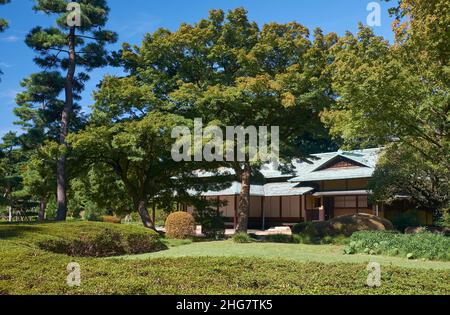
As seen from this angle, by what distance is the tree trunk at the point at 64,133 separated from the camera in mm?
23578

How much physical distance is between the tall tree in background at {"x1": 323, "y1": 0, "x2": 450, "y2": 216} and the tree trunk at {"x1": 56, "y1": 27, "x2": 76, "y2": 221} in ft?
47.2

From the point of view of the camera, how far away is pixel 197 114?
20891 millimetres

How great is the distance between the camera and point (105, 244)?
14.3 meters

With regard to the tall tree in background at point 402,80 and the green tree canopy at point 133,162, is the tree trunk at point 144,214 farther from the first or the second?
the tall tree in background at point 402,80

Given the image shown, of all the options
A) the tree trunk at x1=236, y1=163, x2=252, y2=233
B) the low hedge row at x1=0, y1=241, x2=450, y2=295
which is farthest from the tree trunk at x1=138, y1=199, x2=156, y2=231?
the low hedge row at x1=0, y1=241, x2=450, y2=295

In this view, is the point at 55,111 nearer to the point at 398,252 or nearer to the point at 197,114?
the point at 197,114

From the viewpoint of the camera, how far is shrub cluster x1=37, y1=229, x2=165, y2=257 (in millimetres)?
12078

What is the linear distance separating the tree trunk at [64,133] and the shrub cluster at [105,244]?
30.5ft

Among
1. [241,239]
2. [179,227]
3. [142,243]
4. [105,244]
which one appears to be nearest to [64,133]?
[179,227]

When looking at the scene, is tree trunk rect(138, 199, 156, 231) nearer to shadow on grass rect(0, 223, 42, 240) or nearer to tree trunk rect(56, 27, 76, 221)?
tree trunk rect(56, 27, 76, 221)

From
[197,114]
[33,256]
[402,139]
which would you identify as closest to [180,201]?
[197,114]

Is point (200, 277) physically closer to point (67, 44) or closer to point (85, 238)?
point (85, 238)

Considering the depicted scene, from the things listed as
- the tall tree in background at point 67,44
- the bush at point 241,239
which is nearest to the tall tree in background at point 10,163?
the tall tree in background at point 67,44

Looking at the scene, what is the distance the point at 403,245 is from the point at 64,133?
1787 cm
